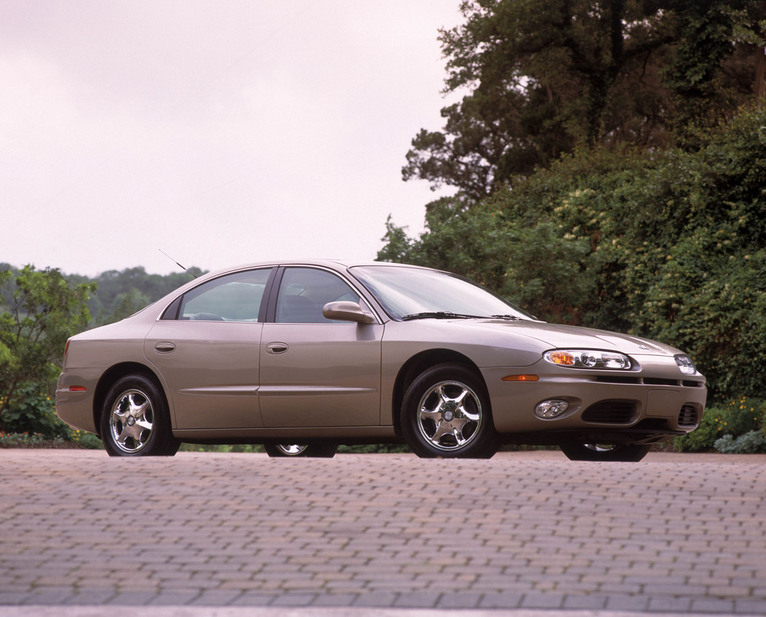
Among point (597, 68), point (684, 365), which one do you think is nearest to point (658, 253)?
point (684, 365)

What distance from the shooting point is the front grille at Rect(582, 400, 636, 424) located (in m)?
7.96

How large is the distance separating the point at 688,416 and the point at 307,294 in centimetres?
304

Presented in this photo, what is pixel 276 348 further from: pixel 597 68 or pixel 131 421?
pixel 597 68

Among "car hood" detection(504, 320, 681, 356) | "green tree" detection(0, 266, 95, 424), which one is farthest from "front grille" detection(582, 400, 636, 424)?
"green tree" detection(0, 266, 95, 424)

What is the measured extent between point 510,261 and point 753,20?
1354 centimetres

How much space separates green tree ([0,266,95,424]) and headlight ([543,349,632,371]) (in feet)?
42.4

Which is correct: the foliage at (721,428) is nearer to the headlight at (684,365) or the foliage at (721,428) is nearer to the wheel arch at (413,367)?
the headlight at (684,365)

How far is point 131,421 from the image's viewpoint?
9391 millimetres

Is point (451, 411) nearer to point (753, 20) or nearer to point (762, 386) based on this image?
point (762, 386)

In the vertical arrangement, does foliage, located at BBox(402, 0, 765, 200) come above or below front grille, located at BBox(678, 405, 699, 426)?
above

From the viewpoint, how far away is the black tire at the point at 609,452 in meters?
9.40

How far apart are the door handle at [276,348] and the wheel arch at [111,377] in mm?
1176

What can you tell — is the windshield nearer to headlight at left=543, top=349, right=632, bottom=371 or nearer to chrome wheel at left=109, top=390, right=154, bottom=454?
headlight at left=543, top=349, right=632, bottom=371

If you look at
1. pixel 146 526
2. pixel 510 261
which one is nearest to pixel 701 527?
pixel 146 526
